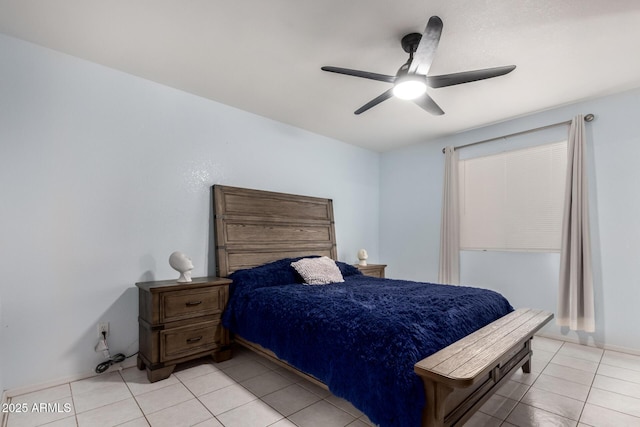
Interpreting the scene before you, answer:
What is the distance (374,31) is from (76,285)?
2943mm

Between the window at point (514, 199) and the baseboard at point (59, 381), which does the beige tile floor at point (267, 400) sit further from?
the window at point (514, 199)

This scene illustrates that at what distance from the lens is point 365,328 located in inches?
65.7

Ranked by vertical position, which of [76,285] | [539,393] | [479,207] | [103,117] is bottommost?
[539,393]

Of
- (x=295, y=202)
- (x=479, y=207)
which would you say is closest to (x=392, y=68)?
(x=295, y=202)

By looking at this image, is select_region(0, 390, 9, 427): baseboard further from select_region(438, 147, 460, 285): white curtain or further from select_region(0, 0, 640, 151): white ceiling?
select_region(438, 147, 460, 285): white curtain

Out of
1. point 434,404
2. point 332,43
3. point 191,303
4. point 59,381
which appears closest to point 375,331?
point 434,404

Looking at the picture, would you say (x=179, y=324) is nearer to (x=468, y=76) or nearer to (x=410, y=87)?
(x=410, y=87)

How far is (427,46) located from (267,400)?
2.50m

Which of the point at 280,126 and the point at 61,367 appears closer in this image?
the point at 61,367

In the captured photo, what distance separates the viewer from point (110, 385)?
2252 mm

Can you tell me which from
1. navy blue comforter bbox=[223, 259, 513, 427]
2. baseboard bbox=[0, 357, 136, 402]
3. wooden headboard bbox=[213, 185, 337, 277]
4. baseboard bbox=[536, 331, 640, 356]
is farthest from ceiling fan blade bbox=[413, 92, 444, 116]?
baseboard bbox=[0, 357, 136, 402]

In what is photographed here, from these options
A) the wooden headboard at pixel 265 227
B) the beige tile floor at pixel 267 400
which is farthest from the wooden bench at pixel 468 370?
the wooden headboard at pixel 265 227

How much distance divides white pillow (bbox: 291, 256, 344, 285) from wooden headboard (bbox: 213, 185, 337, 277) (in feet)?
1.56

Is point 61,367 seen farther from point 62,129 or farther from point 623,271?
point 623,271
